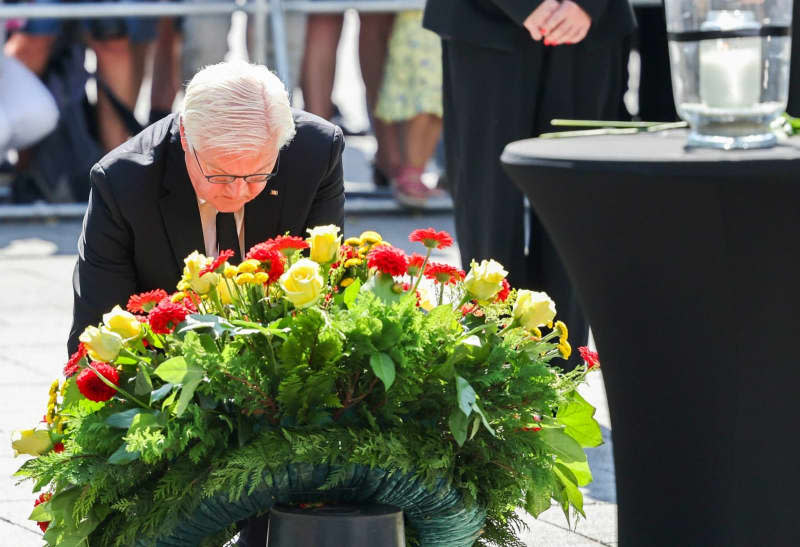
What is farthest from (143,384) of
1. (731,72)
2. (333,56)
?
(333,56)

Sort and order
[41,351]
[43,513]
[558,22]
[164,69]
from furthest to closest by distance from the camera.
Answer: [164,69] → [41,351] → [558,22] → [43,513]

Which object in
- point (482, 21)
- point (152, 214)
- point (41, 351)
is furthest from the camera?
point (41, 351)

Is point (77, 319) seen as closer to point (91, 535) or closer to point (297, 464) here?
point (91, 535)

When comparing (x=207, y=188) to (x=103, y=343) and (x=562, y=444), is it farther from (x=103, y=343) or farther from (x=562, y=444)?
(x=562, y=444)

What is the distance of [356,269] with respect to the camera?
227cm

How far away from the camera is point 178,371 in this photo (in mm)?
2016

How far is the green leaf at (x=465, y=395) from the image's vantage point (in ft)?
6.58

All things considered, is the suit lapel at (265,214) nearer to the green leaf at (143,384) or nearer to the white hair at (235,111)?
the white hair at (235,111)

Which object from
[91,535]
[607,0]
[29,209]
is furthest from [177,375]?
[29,209]

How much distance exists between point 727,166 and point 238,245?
1464 millimetres

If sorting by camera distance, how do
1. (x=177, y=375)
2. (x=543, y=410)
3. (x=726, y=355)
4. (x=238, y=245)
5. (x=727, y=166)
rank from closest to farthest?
(x=727, y=166)
(x=726, y=355)
(x=177, y=375)
(x=543, y=410)
(x=238, y=245)

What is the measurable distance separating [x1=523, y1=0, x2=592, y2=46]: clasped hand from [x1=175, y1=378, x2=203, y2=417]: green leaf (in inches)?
74.6

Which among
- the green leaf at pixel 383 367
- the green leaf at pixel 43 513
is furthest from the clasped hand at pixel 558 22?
the green leaf at pixel 43 513

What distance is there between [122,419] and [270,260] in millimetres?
317
